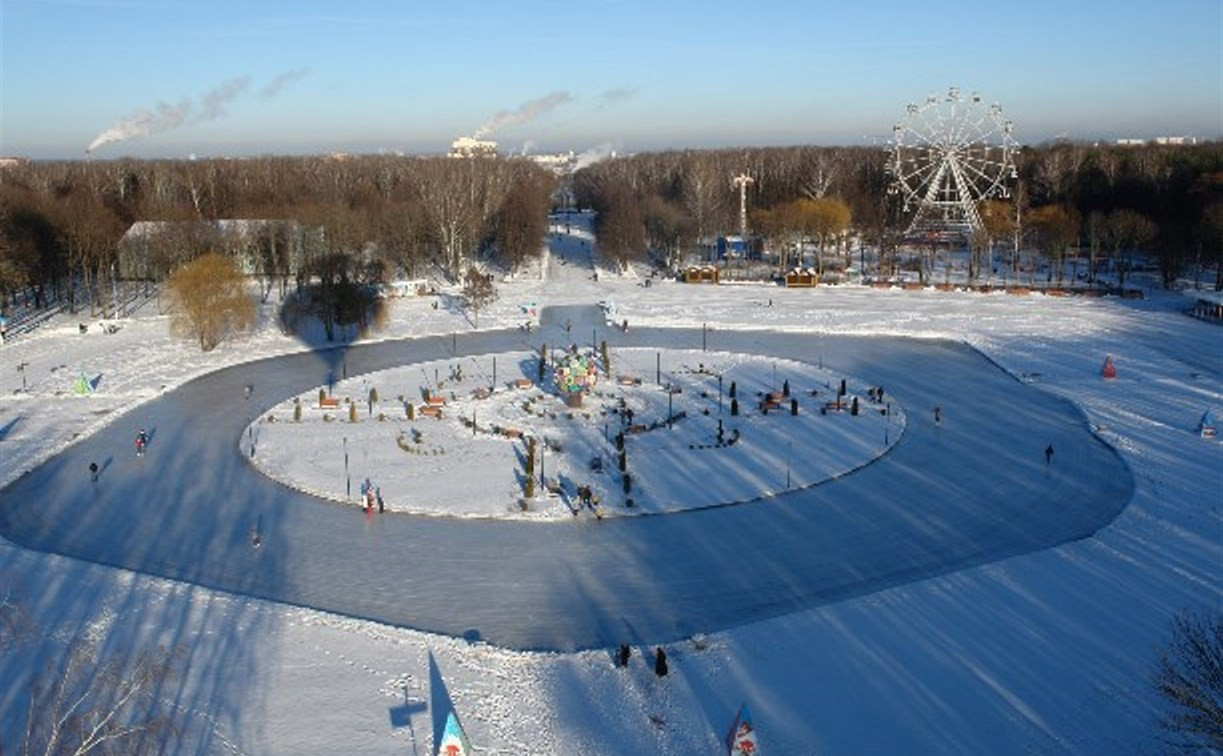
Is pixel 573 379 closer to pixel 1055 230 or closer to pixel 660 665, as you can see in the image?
pixel 660 665

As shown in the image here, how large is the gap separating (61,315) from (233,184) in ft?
124

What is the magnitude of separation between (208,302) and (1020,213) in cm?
4346

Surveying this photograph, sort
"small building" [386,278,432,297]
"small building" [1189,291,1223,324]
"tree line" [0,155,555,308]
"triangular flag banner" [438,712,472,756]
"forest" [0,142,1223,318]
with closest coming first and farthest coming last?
"triangular flag banner" [438,712,472,756] → "small building" [1189,291,1223,324] → "tree line" [0,155,555,308] → "forest" [0,142,1223,318] → "small building" [386,278,432,297]

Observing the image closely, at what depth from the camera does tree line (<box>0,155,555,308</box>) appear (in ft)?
134

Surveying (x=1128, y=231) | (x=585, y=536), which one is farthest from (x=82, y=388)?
(x=1128, y=231)

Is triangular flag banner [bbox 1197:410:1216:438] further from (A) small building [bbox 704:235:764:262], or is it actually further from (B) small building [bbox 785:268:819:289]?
(A) small building [bbox 704:235:764:262]

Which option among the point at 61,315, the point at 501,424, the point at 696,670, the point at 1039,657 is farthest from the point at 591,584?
the point at 61,315

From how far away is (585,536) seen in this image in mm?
17438

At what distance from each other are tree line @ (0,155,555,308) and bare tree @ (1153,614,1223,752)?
28.1 meters

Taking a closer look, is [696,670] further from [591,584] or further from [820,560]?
[820,560]

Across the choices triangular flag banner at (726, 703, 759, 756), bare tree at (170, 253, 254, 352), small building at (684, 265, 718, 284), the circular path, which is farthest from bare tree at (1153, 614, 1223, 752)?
small building at (684, 265, 718, 284)

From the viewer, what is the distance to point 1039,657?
13.0 metres

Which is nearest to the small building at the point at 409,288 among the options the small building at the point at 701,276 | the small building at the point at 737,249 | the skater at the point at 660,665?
the small building at the point at 701,276

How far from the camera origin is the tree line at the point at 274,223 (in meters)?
40.9
